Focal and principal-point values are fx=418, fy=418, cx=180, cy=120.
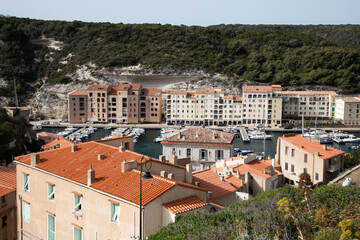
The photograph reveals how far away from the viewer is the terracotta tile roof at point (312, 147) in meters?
28.9

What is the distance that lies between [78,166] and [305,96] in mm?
73137

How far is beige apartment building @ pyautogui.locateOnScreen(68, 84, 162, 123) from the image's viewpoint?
81.6 metres

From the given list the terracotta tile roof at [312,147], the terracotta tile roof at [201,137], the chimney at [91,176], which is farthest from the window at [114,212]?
the terracotta tile roof at [201,137]

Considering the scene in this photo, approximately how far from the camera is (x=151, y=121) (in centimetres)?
8250

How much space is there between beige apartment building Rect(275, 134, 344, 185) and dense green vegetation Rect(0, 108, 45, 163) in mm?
23581

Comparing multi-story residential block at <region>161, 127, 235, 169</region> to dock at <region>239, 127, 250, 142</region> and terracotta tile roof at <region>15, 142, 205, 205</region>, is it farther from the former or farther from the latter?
dock at <region>239, 127, 250, 142</region>

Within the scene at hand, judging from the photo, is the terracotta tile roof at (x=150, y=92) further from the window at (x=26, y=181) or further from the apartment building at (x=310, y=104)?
the window at (x=26, y=181)

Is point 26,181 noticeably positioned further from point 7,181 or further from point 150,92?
point 150,92

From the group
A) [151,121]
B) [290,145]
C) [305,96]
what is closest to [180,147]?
[290,145]

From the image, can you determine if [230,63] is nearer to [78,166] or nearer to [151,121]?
[151,121]

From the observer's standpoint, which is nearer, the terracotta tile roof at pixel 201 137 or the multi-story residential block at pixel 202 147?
the multi-story residential block at pixel 202 147

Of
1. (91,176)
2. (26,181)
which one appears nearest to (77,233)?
(91,176)

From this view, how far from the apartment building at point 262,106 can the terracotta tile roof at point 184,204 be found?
66.8 meters

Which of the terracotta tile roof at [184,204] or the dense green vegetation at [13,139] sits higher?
the terracotta tile roof at [184,204]
